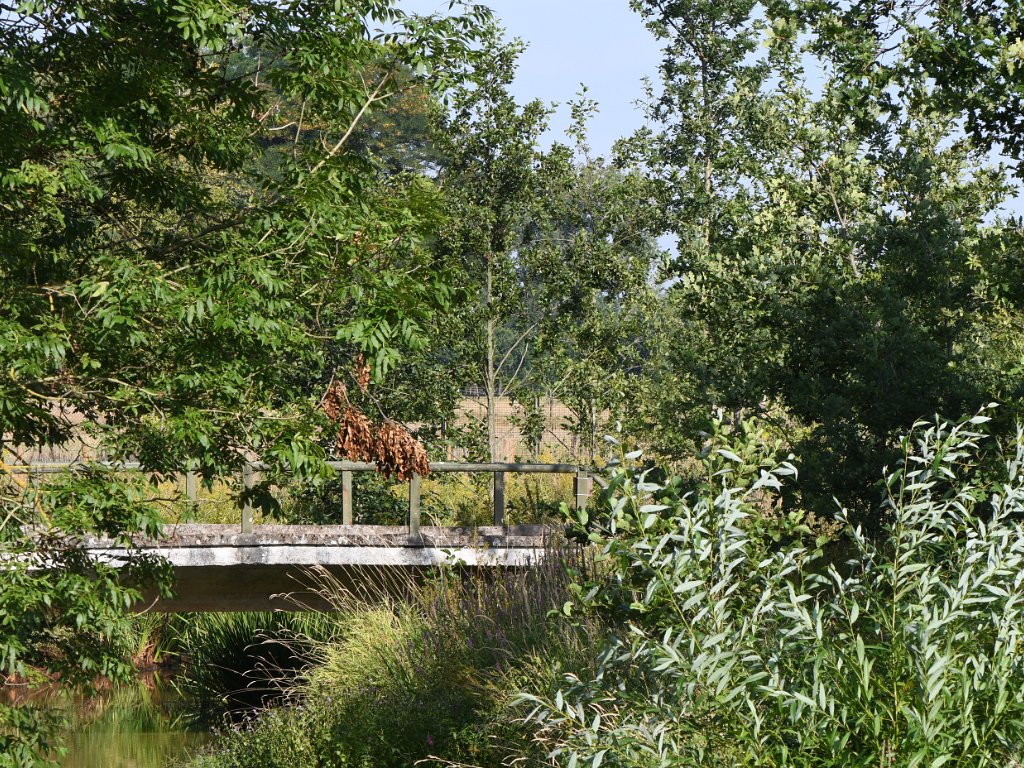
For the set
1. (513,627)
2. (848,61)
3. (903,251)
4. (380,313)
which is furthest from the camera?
(903,251)

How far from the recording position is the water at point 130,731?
675 inches

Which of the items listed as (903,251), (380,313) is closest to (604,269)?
(903,251)

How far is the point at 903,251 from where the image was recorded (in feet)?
37.4

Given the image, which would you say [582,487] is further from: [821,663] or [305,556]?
[821,663]

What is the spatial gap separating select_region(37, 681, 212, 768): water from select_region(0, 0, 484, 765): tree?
7630 mm

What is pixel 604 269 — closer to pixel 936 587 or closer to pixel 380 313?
pixel 380 313

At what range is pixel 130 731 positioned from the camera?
62.4 feet

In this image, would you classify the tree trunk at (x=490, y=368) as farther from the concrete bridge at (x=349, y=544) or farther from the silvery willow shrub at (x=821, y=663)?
the silvery willow shrub at (x=821, y=663)

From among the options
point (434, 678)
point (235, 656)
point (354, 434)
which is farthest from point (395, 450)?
point (235, 656)

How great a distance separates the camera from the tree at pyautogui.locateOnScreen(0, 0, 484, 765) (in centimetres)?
767

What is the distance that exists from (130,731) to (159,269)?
13.0 m

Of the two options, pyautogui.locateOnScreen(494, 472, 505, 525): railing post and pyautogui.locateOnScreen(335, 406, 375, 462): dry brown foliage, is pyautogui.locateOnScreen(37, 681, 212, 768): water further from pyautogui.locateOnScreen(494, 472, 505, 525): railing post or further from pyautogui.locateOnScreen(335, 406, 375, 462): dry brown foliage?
pyautogui.locateOnScreen(335, 406, 375, 462): dry brown foliage

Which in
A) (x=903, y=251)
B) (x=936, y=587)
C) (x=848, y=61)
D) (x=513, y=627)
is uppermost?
(x=848, y=61)

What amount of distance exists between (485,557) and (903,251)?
5560mm
